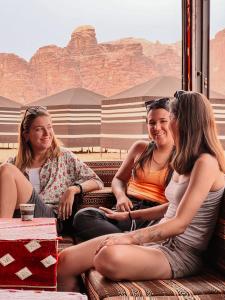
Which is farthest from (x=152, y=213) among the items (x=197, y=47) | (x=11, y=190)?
(x=197, y=47)

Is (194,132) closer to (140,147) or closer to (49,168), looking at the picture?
(140,147)

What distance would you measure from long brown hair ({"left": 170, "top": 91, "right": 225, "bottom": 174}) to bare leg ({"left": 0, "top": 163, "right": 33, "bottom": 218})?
110 cm

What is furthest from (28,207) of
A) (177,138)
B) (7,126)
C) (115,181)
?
(7,126)

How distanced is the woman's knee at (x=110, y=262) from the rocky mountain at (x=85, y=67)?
11.3 ft

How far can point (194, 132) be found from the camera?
2.22 m

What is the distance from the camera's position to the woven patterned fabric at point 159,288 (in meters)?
1.92

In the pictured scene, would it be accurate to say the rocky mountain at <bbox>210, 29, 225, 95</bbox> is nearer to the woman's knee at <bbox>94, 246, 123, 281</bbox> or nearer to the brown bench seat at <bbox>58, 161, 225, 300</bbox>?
the brown bench seat at <bbox>58, 161, 225, 300</bbox>

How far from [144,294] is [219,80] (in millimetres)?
3022

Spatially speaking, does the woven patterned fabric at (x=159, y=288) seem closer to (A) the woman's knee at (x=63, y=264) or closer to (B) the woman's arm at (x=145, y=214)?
(A) the woman's knee at (x=63, y=264)

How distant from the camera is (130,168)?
3.31 metres

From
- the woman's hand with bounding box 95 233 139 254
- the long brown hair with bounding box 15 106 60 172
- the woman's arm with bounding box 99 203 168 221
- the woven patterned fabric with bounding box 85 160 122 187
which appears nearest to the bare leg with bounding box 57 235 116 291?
the woman's hand with bounding box 95 233 139 254

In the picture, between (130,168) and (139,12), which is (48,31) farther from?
(130,168)

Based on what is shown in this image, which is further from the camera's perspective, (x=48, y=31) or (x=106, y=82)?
(x=106, y=82)

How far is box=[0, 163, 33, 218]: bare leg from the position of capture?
115 inches
